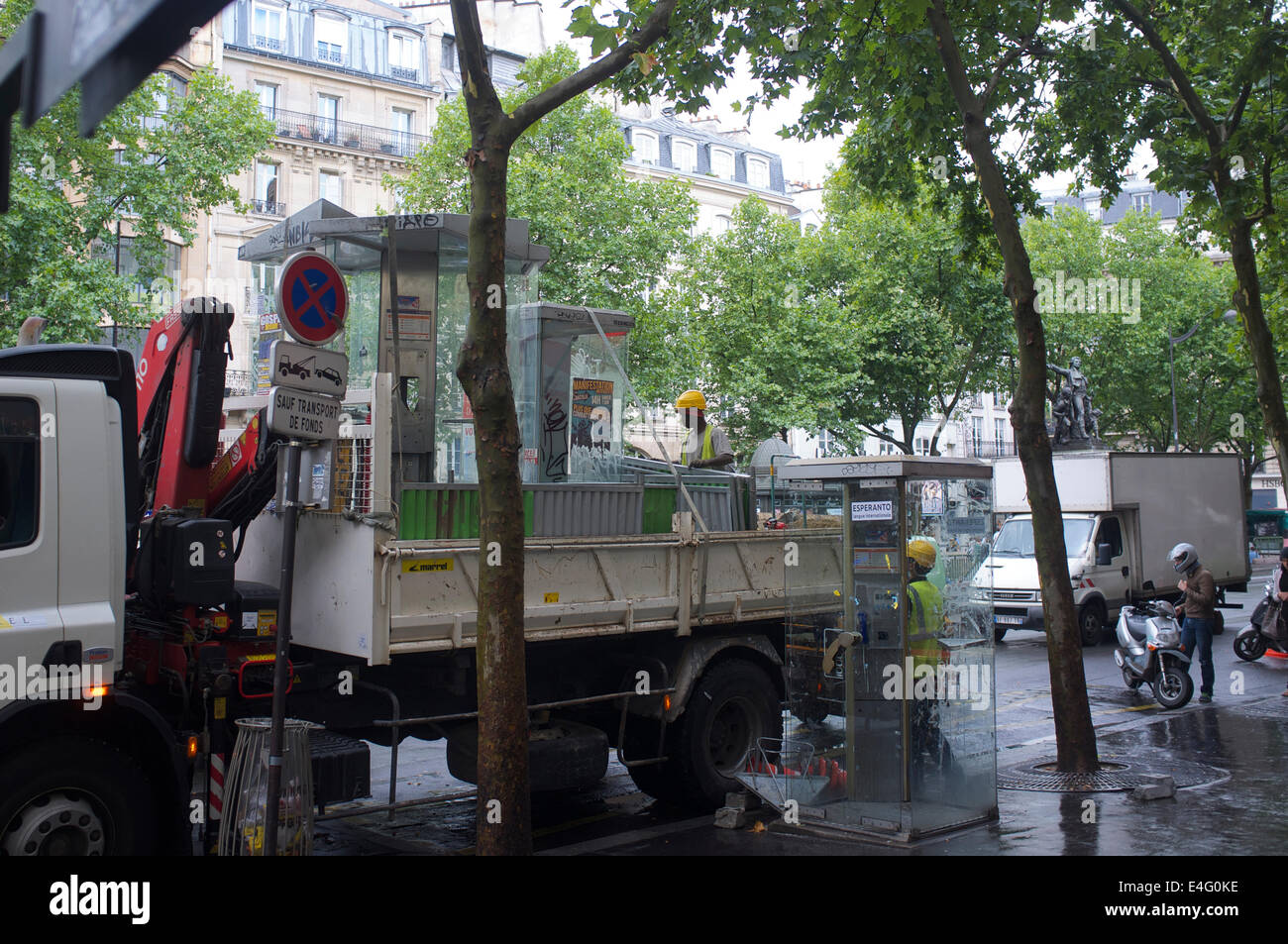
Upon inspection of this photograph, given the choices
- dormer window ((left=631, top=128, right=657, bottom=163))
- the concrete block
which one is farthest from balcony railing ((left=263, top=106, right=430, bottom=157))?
the concrete block

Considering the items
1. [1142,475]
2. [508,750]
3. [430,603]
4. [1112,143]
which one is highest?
[1112,143]

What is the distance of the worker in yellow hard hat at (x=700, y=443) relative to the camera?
9.36 m

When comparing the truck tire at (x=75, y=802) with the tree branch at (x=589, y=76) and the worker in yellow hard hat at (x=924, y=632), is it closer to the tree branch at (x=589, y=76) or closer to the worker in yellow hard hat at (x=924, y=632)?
the tree branch at (x=589, y=76)

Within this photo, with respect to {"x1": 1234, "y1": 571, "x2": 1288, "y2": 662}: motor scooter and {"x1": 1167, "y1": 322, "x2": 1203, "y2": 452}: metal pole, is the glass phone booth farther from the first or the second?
{"x1": 1167, "y1": 322, "x2": 1203, "y2": 452}: metal pole

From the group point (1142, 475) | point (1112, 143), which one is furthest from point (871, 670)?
point (1142, 475)

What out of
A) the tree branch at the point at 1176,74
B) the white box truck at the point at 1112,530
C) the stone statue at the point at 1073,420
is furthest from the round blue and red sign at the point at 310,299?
the stone statue at the point at 1073,420

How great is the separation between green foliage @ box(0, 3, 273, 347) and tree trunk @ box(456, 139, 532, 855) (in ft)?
50.1

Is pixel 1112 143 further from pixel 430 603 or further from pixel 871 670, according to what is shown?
pixel 430 603

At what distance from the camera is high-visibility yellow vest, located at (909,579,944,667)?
23.8 ft

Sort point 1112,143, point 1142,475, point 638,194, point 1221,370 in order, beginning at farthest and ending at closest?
point 1221,370
point 638,194
point 1142,475
point 1112,143

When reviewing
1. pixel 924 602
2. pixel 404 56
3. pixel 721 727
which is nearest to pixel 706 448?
pixel 721 727

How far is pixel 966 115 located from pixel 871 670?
452 cm

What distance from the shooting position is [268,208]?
37.6 meters

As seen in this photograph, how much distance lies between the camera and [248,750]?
568cm
